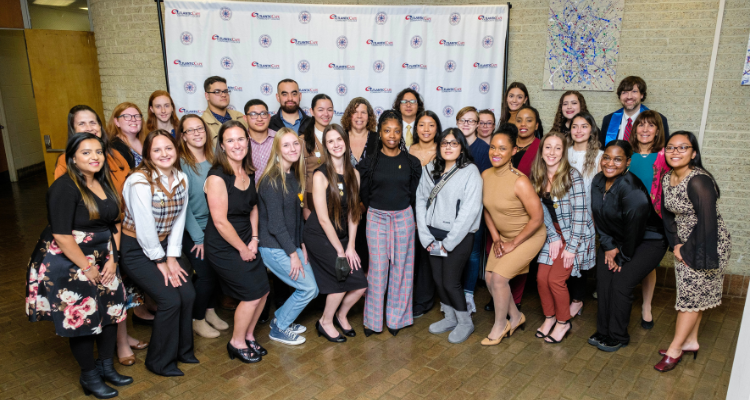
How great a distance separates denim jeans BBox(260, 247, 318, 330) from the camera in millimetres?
3775

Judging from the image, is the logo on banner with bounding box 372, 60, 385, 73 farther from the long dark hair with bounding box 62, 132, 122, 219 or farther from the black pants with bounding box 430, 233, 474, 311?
the long dark hair with bounding box 62, 132, 122, 219

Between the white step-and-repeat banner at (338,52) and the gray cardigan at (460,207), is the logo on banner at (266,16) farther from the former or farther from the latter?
the gray cardigan at (460,207)

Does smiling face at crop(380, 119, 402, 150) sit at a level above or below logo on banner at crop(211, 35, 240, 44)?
below

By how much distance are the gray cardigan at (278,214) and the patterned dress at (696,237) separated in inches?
110

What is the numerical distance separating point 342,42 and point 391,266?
3.22 meters

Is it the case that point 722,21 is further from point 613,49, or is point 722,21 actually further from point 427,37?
point 427,37

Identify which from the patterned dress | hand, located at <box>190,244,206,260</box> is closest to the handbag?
hand, located at <box>190,244,206,260</box>

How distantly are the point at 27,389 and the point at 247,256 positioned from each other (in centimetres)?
175

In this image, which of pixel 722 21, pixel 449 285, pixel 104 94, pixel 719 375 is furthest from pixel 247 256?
pixel 722 21

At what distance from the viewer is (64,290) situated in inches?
120

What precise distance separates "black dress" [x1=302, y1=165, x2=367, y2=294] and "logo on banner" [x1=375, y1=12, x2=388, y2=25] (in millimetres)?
2881

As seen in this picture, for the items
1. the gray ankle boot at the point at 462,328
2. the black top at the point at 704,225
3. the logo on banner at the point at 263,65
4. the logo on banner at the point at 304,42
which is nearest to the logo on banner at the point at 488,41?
the logo on banner at the point at 304,42

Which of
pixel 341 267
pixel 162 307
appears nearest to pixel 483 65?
pixel 341 267

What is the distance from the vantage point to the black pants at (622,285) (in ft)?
12.3
